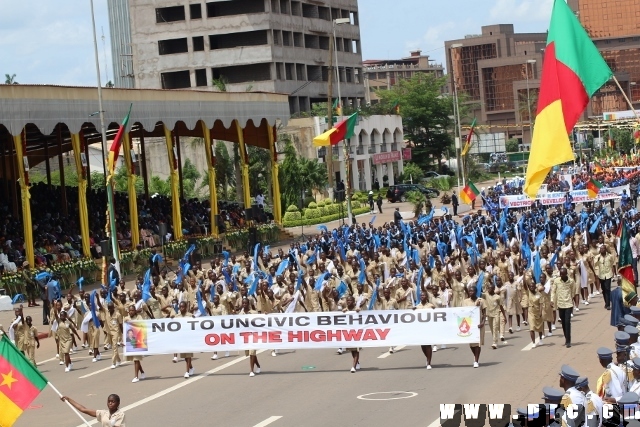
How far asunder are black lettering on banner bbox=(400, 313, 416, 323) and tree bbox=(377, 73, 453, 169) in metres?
71.9

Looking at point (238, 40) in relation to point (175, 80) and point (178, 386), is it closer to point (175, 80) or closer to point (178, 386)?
point (175, 80)

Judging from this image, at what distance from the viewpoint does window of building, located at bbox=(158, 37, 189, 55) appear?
8981cm

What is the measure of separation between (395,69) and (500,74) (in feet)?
105

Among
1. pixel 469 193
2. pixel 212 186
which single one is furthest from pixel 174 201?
pixel 469 193

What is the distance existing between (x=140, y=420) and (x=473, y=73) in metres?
147

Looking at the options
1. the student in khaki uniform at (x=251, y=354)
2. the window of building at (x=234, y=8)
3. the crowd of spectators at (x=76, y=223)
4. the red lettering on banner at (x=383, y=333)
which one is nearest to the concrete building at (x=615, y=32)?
the window of building at (x=234, y=8)

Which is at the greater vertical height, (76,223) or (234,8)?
(234,8)

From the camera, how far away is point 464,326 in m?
21.0

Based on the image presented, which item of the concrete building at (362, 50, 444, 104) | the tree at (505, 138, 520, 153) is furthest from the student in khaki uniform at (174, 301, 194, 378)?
the concrete building at (362, 50, 444, 104)

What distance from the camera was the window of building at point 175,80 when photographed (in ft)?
296

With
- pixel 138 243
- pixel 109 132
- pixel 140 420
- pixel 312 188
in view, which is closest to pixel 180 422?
pixel 140 420

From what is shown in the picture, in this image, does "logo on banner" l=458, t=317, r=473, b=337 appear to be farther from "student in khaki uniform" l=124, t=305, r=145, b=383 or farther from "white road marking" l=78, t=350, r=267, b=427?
"student in khaki uniform" l=124, t=305, r=145, b=383

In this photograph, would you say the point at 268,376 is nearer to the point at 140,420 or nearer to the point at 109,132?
the point at 140,420

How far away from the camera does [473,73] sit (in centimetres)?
16288
